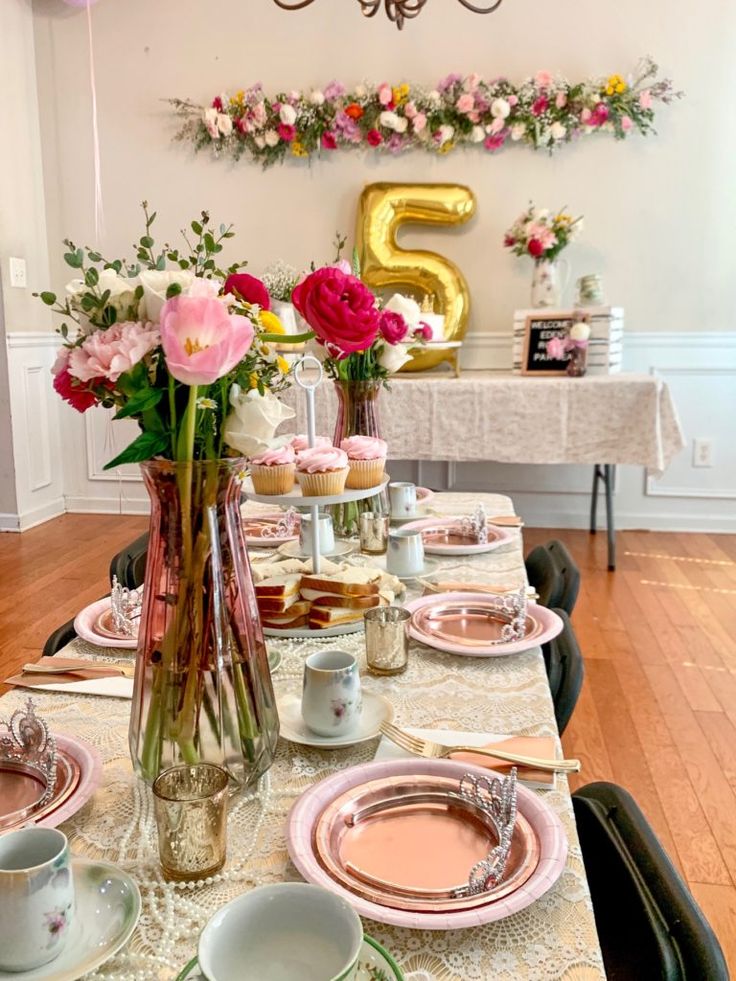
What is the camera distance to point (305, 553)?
5.20 ft

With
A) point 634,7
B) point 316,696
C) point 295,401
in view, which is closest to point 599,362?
point 295,401

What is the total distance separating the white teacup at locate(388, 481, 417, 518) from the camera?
188 centimetres

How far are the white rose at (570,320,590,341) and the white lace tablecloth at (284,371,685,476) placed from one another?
0.61 ft

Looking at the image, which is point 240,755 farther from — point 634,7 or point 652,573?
point 634,7

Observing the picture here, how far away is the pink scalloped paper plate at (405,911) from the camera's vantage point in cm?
63

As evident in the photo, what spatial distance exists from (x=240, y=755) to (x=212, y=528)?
8.8 inches

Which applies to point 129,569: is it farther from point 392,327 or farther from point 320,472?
point 392,327

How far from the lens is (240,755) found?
80 centimetres

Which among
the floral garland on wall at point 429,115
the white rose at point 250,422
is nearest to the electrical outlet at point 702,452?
the floral garland on wall at point 429,115

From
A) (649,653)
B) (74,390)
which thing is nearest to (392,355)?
(74,390)

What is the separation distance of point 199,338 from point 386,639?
0.54 m

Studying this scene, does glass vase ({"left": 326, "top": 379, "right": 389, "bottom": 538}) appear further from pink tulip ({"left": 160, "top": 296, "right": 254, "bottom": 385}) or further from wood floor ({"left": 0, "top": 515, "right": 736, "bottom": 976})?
pink tulip ({"left": 160, "top": 296, "right": 254, "bottom": 385})

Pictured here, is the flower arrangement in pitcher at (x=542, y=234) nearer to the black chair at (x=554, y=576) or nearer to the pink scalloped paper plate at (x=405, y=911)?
the black chair at (x=554, y=576)

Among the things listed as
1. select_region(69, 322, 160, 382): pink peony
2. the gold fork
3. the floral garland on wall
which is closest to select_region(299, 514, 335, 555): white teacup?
the gold fork
